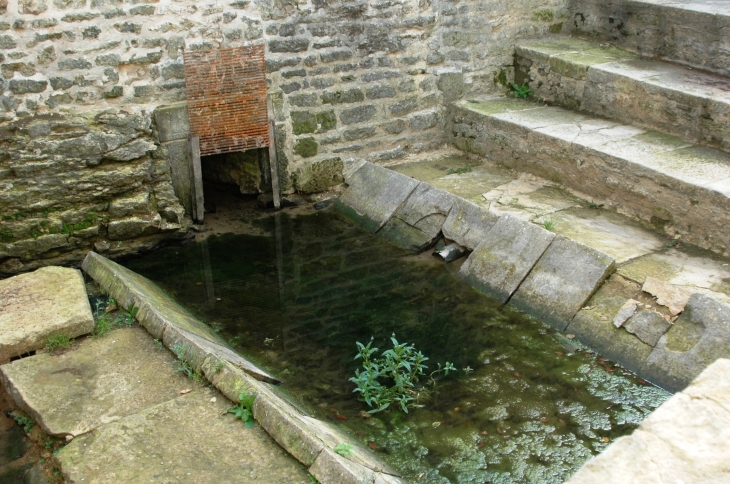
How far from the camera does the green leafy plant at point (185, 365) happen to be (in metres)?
4.12

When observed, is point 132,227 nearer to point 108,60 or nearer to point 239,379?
point 108,60

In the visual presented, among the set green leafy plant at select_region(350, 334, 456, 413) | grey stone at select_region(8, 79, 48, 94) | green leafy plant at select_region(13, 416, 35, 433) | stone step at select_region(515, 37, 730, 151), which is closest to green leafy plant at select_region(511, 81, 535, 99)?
stone step at select_region(515, 37, 730, 151)

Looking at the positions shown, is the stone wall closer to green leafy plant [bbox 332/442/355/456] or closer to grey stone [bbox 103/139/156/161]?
grey stone [bbox 103/139/156/161]

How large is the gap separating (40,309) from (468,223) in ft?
10.0

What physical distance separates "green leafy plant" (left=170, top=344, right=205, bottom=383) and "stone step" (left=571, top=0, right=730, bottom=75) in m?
4.93

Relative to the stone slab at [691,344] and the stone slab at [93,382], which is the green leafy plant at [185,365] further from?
the stone slab at [691,344]

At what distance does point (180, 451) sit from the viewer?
3562 millimetres

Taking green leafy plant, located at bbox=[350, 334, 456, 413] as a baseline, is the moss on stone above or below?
above

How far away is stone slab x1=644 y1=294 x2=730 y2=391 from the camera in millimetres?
4262

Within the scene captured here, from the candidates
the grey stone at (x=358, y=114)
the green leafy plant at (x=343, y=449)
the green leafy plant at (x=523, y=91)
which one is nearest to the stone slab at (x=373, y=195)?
the grey stone at (x=358, y=114)

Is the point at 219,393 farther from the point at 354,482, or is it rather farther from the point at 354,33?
the point at 354,33

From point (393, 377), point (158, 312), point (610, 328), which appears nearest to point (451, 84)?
point (610, 328)

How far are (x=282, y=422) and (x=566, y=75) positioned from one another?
4.66m

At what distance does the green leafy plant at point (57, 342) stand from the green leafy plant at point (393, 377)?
1673 millimetres
